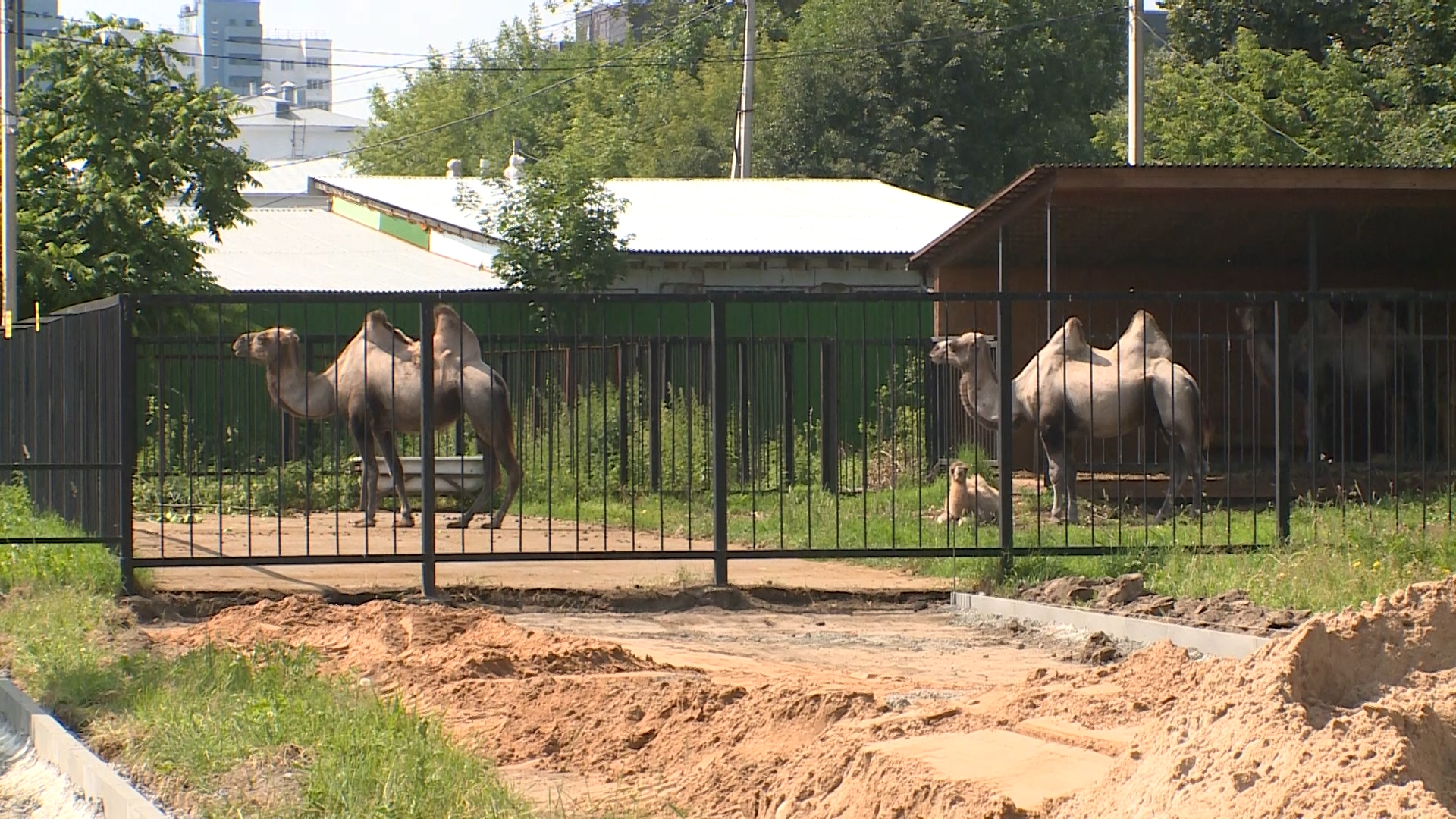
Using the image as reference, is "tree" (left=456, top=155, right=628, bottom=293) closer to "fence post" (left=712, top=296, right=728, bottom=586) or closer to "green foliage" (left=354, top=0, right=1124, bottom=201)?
"fence post" (left=712, top=296, right=728, bottom=586)

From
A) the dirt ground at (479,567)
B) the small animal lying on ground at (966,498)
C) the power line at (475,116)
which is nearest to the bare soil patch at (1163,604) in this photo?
the dirt ground at (479,567)

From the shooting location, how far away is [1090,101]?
53.3 m

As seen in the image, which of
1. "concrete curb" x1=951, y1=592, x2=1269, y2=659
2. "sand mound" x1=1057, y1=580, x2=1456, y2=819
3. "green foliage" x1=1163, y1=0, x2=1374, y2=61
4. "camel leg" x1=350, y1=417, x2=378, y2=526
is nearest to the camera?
"sand mound" x1=1057, y1=580, x2=1456, y2=819

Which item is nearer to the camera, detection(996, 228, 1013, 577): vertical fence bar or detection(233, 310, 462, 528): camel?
detection(996, 228, 1013, 577): vertical fence bar

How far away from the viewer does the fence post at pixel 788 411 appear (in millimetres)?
16984

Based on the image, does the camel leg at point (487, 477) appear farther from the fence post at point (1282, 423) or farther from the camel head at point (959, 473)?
the fence post at point (1282, 423)

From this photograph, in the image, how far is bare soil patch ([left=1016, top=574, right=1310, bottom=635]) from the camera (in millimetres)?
9805

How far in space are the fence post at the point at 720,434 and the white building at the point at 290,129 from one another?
313 feet

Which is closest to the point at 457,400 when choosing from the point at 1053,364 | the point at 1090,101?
the point at 1053,364

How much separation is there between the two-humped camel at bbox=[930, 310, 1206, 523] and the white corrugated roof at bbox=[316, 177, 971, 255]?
9.99m

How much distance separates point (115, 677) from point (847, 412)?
16.2 metres

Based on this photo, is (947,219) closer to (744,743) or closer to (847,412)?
(847,412)

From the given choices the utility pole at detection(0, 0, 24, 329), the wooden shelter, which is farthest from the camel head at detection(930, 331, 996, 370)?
the utility pole at detection(0, 0, 24, 329)

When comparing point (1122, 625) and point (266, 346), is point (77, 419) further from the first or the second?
point (1122, 625)
